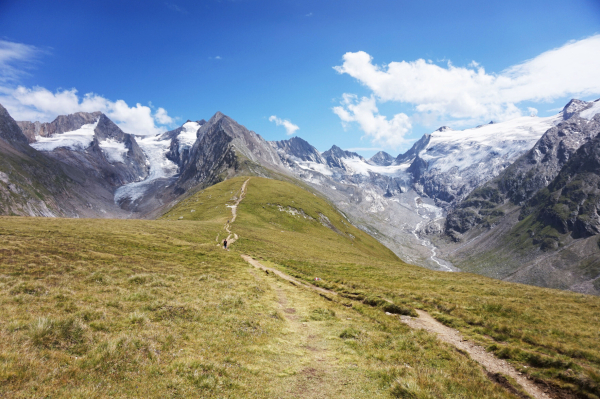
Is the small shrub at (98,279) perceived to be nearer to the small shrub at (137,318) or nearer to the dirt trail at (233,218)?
the small shrub at (137,318)

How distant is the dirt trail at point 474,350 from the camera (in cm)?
1343

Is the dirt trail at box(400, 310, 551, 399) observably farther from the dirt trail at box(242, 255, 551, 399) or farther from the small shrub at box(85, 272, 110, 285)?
the small shrub at box(85, 272, 110, 285)

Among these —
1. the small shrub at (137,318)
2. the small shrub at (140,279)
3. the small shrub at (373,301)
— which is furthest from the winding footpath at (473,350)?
the small shrub at (140,279)

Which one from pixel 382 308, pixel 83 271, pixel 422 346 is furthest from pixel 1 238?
pixel 422 346

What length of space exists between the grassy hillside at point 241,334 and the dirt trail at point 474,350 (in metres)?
0.73

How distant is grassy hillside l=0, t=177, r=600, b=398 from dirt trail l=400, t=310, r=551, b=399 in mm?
727

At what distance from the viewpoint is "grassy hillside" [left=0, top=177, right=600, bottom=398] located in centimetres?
1055

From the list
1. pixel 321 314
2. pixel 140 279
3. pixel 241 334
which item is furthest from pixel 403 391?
pixel 140 279

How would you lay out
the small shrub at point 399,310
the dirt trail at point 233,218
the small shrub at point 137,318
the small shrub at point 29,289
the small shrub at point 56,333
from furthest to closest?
the dirt trail at point 233,218
the small shrub at point 399,310
the small shrub at point 29,289
the small shrub at point 137,318
the small shrub at point 56,333

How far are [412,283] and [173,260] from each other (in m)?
32.1

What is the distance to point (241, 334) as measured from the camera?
16.3 metres

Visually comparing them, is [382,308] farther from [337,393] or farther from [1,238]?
[1,238]

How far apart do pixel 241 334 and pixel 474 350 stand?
47.6 ft

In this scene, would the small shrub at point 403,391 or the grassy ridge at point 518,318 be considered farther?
the grassy ridge at point 518,318
